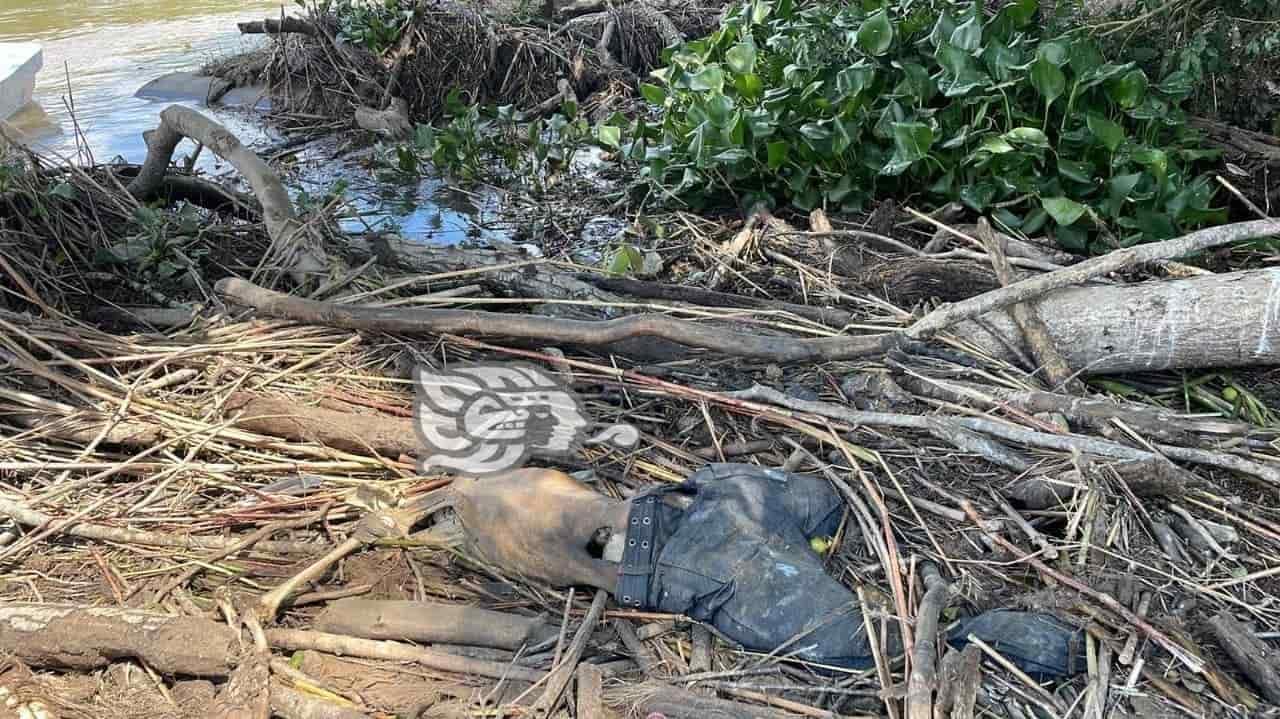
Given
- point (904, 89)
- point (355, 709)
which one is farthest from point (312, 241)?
point (904, 89)

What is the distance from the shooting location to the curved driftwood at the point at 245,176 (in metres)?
3.17

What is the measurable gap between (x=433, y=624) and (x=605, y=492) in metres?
0.54

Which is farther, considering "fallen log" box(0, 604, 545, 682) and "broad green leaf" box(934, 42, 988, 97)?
"broad green leaf" box(934, 42, 988, 97)

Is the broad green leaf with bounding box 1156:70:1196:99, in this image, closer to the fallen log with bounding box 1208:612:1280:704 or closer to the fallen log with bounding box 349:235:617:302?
the fallen log with bounding box 349:235:617:302

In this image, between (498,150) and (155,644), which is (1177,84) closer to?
(498,150)

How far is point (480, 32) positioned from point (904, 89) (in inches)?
159

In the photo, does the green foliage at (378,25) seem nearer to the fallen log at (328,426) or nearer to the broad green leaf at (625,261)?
the broad green leaf at (625,261)

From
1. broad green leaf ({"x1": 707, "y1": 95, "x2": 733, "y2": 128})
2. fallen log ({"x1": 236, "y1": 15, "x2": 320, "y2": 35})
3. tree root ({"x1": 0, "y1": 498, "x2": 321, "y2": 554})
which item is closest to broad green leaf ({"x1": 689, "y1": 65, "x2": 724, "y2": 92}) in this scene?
broad green leaf ({"x1": 707, "y1": 95, "x2": 733, "y2": 128})

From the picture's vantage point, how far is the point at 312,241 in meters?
3.21

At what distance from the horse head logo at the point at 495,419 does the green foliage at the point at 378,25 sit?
15.6 feet

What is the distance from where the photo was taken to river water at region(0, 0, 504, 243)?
4621mm

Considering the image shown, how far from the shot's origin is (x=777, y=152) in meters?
3.85

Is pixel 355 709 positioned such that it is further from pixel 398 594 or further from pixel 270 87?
pixel 270 87

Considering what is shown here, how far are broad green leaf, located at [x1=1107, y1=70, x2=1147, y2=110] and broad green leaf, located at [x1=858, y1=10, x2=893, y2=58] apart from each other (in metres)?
0.83
